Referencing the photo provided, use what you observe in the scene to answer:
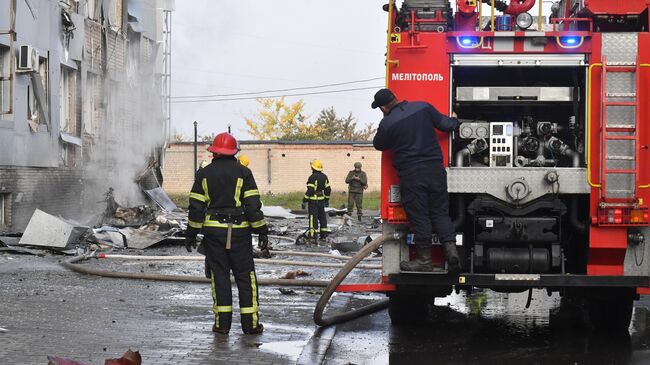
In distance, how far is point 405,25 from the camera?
898 cm

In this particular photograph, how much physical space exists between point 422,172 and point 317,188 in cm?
1218

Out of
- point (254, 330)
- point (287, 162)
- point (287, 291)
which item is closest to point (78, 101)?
point (287, 291)

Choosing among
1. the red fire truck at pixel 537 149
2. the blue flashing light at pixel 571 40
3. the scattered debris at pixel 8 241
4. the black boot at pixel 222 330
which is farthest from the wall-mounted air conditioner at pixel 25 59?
the blue flashing light at pixel 571 40

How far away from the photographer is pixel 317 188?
20453mm

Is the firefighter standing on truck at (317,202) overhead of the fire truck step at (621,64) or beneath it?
beneath

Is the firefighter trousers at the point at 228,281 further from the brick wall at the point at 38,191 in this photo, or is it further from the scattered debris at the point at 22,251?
the brick wall at the point at 38,191

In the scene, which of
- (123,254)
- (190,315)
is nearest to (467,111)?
(190,315)

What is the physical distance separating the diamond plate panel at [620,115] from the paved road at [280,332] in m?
1.83

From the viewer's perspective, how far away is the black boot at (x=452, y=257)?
830 centimetres

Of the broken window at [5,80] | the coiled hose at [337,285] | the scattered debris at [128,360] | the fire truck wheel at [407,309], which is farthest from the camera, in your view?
the broken window at [5,80]

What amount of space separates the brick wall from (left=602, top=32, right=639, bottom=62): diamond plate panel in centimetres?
1267

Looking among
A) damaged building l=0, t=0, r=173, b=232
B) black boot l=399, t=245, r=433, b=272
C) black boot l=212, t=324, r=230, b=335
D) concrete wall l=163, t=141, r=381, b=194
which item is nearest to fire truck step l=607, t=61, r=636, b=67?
black boot l=399, t=245, r=433, b=272

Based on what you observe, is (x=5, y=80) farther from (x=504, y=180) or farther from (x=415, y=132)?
(x=504, y=180)

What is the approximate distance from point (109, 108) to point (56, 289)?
14109 millimetres
